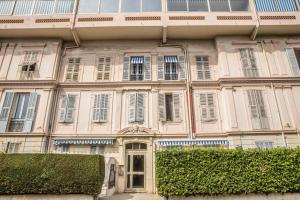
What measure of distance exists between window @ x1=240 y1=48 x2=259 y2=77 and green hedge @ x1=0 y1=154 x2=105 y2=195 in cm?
988

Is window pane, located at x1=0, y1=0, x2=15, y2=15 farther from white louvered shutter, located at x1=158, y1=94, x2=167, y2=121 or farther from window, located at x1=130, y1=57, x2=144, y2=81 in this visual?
white louvered shutter, located at x1=158, y1=94, x2=167, y2=121

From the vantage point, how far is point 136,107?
1238 centimetres

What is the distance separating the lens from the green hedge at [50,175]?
24.8ft

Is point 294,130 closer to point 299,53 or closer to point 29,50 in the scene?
point 299,53

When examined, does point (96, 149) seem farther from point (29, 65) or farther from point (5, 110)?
point (29, 65)

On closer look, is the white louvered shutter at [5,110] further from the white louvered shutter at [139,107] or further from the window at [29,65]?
the white louvered shutter at [139,107]

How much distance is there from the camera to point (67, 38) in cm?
1396

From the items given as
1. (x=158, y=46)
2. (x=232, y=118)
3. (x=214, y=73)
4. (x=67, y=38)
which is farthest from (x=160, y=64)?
(x=67, y=38)

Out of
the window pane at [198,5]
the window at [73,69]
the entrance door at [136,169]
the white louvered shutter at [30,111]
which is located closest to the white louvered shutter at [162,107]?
the entrance door at [136,169]

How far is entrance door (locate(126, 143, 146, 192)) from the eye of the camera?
11219 mm

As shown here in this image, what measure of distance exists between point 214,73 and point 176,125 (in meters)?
4.09

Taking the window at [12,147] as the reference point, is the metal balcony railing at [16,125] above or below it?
above

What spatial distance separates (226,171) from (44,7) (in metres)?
14.1

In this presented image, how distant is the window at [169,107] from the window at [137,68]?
161 cm
